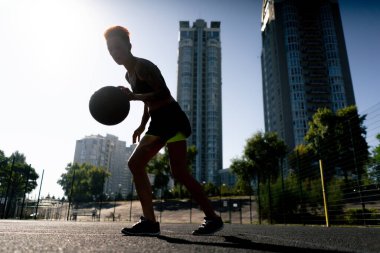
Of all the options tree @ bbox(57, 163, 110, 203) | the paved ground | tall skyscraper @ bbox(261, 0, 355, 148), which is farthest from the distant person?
tree @ bbox(57, 163, 110, 203)

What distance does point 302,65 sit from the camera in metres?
61.6

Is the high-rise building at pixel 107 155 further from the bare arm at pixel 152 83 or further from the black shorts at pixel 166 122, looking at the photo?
the bare arm at pixel 152 83

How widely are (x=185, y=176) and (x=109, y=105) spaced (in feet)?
3.17

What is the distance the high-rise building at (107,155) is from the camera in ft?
358

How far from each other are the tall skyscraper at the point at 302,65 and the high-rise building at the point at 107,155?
227 feet

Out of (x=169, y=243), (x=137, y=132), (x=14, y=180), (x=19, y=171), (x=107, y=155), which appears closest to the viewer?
(x=169, y=243)

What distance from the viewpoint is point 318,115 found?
29844mm

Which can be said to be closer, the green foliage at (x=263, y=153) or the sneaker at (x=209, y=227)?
the sneaker at (x=209, y=227)

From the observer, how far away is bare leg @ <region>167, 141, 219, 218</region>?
104 inches

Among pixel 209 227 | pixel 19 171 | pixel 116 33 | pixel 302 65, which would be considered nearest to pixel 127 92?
pixel 116 33

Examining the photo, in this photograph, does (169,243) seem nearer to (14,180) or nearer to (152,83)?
(152,83)

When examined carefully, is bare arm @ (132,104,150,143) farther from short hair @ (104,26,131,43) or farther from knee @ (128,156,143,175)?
short hair @ (104,26,131,43)

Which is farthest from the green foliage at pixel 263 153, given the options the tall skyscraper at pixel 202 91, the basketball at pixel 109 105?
the tall skyscraper at pixel 202 91

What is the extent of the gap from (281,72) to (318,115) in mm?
34403
